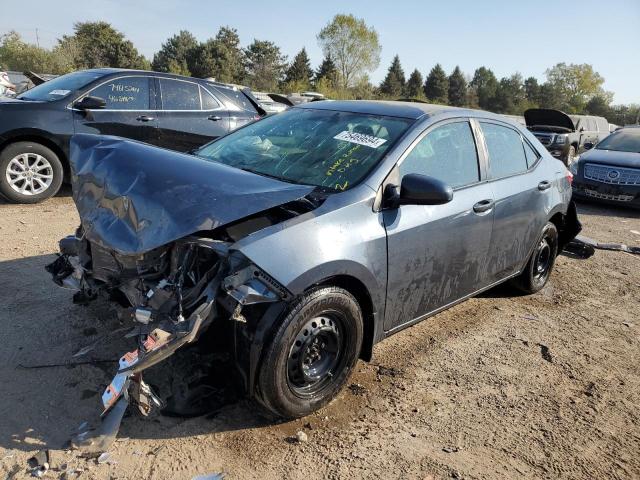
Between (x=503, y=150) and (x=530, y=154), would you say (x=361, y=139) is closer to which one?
(x=503, y=150)

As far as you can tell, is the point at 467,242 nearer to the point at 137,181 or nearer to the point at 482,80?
the point at 137,181

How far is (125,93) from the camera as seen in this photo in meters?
6.90

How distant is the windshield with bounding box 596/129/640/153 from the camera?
34.3ft

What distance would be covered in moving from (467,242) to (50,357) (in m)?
2.84

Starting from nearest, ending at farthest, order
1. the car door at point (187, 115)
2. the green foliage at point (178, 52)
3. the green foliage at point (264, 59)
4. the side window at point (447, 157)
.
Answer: the side window at point (447, 157), the car door at point (187, 115), the green foliage at point (178, 52), the green foliage at point (264, 59)

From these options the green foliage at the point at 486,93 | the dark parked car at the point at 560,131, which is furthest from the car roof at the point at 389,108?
the green foliage at the point at 486,93

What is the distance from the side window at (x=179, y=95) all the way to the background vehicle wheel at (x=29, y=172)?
5.63ft

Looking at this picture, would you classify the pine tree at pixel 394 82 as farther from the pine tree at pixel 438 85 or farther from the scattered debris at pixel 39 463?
the scattered debris at pixel 39 463

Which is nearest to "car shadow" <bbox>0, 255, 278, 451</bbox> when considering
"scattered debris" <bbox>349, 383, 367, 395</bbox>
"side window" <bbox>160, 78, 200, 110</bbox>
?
"scattered debris" <bbox>349, 383, 367, 395</bbox>

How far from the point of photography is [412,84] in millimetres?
73562

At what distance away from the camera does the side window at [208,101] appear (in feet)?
24.7

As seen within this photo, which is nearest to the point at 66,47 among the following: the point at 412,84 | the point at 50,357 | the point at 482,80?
the point at 412,84

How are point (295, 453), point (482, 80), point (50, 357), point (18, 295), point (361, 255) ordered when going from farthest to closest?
point (482, 80)
point (18, 295)
point (50, 357)
point (361, 255)
point (295, 453)

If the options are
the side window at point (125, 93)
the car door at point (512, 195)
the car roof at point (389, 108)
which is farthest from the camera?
the side window at point (125, 93)
